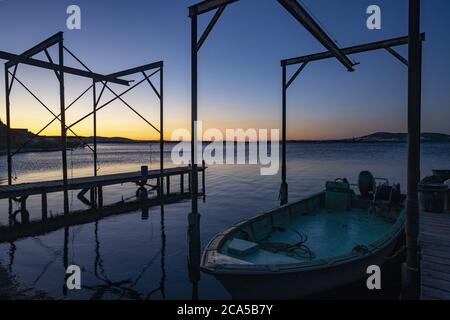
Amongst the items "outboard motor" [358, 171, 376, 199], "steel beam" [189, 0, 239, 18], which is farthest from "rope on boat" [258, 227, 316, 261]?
"steel beam" [189, 0, 239, 18]

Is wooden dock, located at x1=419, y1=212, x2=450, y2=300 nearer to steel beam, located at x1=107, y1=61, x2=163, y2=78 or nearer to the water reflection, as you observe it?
the water reflection

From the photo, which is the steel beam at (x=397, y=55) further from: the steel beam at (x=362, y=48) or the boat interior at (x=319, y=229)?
the boat interior at (x=319, y=229)

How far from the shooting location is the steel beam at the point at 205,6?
722 centimetres

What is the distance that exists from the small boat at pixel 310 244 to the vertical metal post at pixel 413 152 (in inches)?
49.1

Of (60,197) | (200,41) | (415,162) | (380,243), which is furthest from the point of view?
(60,197)

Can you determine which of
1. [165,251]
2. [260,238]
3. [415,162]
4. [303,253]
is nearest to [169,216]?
[165,251]

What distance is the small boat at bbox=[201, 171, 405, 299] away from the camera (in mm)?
5449

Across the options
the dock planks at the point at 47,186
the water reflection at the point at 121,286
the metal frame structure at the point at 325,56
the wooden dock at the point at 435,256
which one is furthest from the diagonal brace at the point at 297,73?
the dock planks at the point at 47,186

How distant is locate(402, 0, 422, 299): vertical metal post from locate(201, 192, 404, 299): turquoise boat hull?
1.25 m

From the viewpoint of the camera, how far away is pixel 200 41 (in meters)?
7.56

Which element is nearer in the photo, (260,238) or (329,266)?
(329,266)

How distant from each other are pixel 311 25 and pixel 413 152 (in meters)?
5.30
